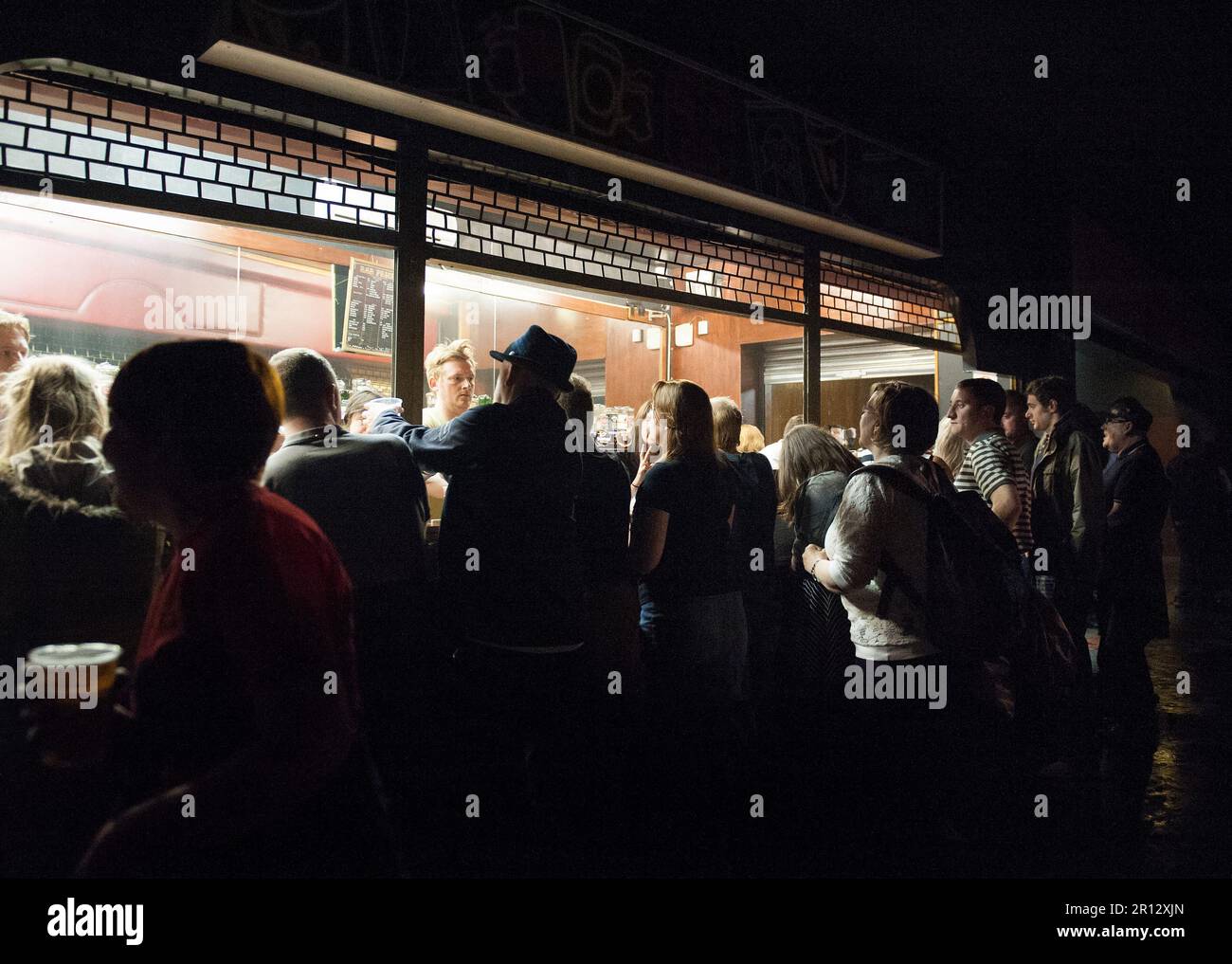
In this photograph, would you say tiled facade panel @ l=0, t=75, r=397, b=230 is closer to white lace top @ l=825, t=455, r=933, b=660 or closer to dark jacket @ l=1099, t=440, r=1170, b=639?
white lace top @ l=825, t=455, r=933, b=660

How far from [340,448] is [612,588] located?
1.62 metres

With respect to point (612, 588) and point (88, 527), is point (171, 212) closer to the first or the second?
point (88, 527)

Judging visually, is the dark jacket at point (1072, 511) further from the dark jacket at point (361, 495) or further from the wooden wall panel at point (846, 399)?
the dark jacket at point (361, 495)

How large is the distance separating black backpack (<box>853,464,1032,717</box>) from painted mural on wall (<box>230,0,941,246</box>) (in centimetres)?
293

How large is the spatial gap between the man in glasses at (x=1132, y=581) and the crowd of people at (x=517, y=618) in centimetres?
38

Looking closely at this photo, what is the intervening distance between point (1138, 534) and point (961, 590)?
Result: 374cm

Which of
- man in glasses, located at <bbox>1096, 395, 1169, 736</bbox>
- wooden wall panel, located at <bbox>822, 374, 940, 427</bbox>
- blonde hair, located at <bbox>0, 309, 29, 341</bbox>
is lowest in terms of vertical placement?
man in glasses, located at <bbox>1096, 395, 1169, 736</bbox>

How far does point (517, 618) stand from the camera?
11.3 ft

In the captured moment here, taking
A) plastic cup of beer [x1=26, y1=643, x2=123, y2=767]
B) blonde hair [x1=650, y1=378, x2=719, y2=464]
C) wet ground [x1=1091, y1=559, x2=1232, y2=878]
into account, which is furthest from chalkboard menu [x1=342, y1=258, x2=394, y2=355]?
wet ground [x1=1091, y1=559, x2=1232, y2=878]

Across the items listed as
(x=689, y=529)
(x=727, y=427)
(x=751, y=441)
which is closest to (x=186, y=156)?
(x=689, y=529)

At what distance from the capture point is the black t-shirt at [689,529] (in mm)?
4160

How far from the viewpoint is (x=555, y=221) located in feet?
18.2

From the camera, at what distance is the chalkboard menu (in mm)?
6344
